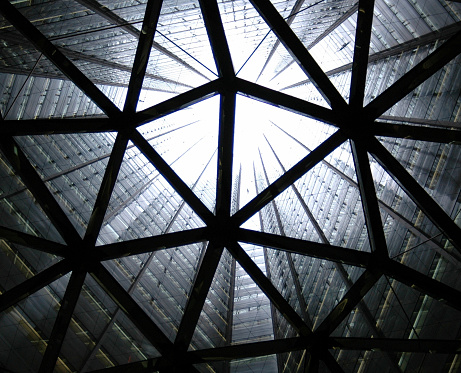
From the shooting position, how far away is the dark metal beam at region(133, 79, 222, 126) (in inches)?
492

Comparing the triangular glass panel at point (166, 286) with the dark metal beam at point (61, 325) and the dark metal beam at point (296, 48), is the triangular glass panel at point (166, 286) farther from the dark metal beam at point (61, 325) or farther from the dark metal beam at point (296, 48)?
the dark metal beam at point (296, 48)

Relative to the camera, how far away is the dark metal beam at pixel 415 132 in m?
12.5

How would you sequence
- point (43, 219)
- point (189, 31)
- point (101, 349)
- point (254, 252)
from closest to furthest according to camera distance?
point (101, 349), point (43, 219), point (189, 31), point (254, 252)

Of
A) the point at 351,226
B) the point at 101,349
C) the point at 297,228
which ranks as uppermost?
the point at 297,228

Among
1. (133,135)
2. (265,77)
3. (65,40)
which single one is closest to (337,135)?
(133,135)

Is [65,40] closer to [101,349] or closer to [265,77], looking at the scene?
[101,349]

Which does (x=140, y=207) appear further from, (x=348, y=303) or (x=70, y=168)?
(x=348, y=303)

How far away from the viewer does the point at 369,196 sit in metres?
12.8

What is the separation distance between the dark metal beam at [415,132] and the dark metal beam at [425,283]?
2782 mm

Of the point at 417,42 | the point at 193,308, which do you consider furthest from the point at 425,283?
the point at 417,42

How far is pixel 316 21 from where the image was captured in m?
27.1

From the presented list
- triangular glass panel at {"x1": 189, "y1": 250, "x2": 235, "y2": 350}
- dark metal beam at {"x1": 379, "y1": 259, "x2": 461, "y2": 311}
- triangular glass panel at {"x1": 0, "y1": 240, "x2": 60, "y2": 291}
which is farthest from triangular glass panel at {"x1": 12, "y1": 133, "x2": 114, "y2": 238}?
dark metal beam at {"x1": 379, "y1": 259, "x2": 461, "y2": 311}

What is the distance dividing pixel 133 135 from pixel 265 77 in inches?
1317

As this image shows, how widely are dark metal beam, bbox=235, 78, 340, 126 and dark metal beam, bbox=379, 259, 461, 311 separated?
3.38 metres
